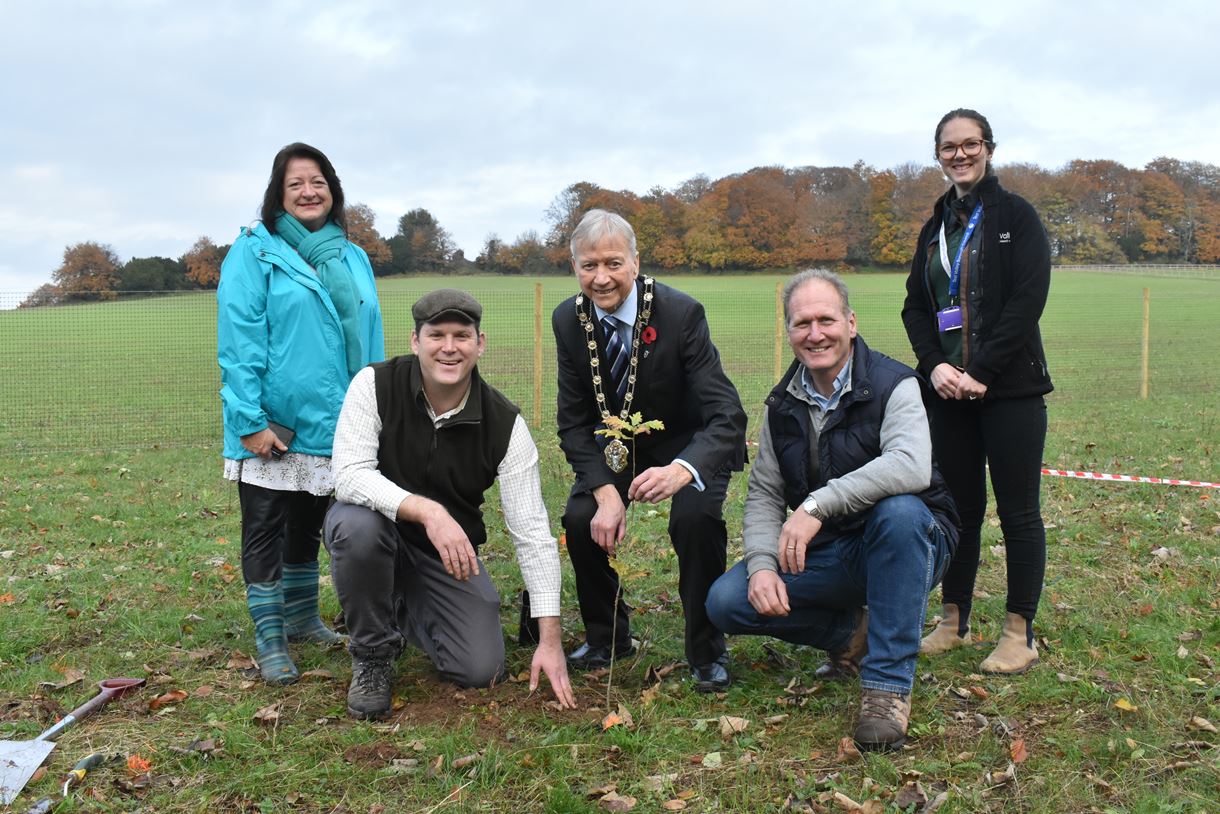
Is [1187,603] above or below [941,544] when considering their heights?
below

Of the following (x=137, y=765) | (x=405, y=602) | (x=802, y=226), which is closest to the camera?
(x=137, y=765)

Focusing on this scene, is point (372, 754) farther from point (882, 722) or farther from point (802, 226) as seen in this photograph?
point (802, 226)

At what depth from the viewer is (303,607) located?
4.36m

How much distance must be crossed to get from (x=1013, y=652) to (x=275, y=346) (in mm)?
3390

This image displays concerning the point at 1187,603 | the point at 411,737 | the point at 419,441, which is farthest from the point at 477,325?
the point at 1187,603

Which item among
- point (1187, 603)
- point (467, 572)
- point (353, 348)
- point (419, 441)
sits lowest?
point (1187, 603)

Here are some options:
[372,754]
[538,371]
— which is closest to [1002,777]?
[372,754]

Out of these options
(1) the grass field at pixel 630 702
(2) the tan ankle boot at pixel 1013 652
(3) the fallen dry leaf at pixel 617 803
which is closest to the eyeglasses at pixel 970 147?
(2) the tan ankle boot at pixel 1013 652

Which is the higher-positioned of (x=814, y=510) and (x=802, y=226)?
(x=802, y=226)

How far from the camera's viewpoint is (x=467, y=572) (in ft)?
11.4

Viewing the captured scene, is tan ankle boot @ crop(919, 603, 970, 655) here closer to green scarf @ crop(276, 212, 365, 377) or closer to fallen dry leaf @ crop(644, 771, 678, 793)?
fallen dry leaf @ crop(644, 771, 678, 793)

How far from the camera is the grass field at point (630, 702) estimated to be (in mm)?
2979

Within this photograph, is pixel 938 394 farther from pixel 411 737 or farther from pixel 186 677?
pixel 186 677

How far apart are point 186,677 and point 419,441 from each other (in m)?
1.47
